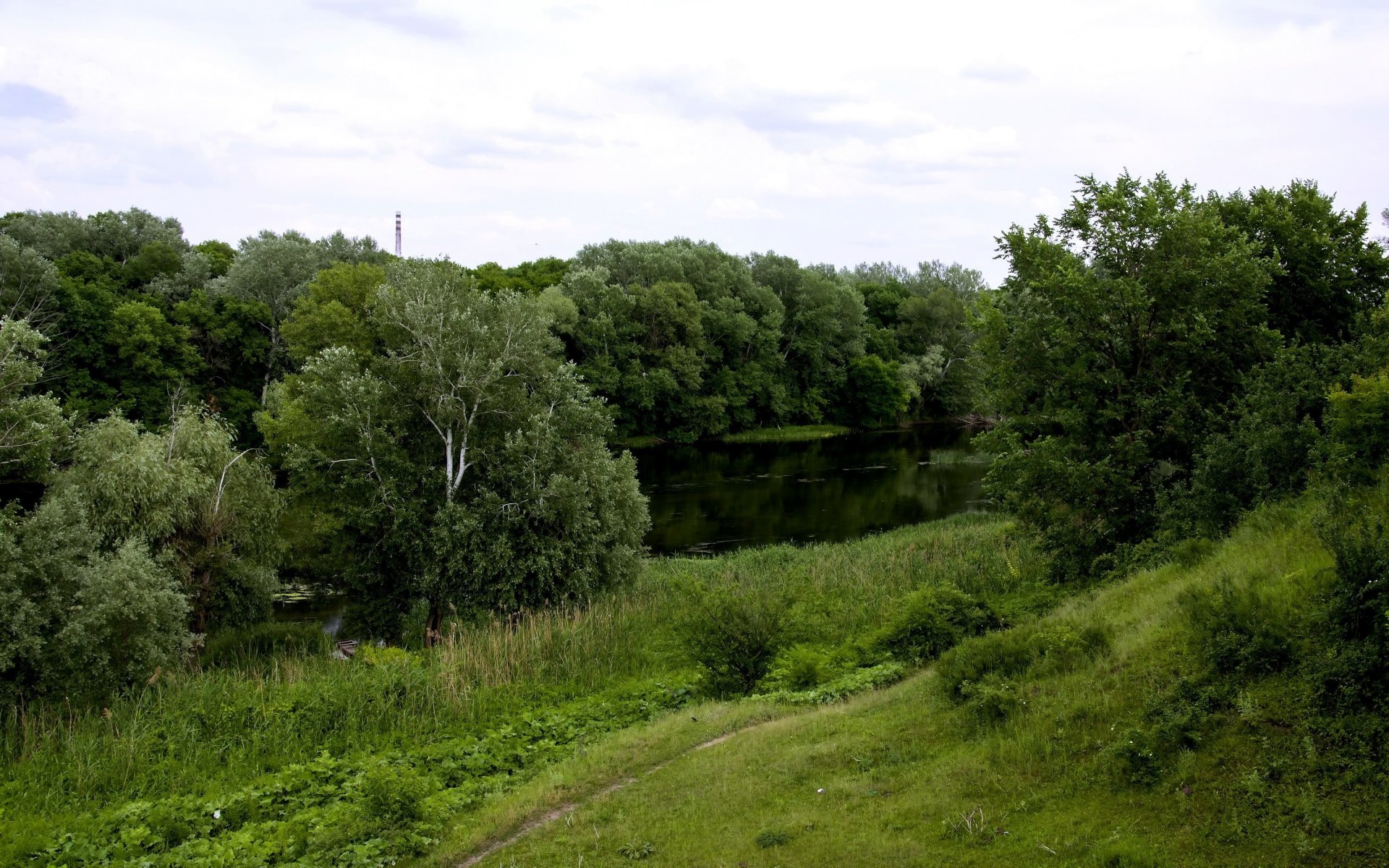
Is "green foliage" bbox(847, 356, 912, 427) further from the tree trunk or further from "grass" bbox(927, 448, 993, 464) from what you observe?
the tree trunk

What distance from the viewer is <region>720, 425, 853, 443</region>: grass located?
236 feet

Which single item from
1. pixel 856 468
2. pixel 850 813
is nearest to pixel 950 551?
pixel 850 813

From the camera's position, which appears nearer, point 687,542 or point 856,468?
point 687,542

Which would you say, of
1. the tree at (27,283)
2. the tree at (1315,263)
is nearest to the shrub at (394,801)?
the tree at (1315,263)

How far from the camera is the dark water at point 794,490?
3809 centimetres

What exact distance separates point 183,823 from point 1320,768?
11581 millimetres

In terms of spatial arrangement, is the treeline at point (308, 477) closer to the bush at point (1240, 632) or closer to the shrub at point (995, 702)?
the shrub at point (995, 702)

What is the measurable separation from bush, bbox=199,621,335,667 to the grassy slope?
13.5 meters

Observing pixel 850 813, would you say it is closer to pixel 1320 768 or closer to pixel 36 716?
pixel 1320 768

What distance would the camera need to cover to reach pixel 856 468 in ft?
183

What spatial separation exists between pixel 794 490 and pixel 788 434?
2677 cm

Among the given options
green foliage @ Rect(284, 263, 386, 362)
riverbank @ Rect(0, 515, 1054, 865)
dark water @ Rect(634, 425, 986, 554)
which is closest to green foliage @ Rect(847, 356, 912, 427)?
dark water @ Rect(634, 425, 986, 554)

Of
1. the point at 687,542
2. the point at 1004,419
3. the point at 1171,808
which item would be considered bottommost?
the point at 687,542

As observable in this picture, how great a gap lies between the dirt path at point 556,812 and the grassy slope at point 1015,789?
14 centimetres
